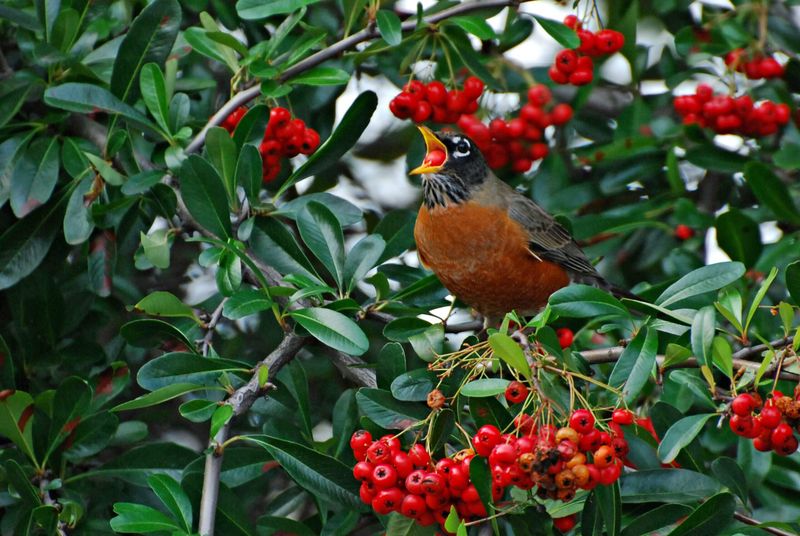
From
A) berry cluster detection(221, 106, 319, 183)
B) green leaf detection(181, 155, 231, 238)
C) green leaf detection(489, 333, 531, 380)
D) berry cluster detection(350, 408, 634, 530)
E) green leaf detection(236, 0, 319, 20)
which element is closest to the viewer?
berry cluster detection(350, 408, 634, 530)

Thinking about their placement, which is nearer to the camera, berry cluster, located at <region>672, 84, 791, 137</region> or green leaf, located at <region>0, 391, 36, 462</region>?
green leaf, located at <region>0, 391, 36, 462</region>

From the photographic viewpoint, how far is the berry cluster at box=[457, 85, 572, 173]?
400 cm

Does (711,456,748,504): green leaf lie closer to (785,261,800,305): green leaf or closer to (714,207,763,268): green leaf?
(785,261,800,305): green leaf

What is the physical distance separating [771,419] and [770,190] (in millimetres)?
1473

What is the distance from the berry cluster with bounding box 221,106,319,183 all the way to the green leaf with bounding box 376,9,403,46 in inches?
20.0

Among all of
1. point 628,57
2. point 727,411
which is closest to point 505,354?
point 727,411

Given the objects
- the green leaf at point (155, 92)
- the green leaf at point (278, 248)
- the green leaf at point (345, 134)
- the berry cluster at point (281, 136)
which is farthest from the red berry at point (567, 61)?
the green leaf at point (155, 92)

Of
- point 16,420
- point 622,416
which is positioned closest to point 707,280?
point 622,416

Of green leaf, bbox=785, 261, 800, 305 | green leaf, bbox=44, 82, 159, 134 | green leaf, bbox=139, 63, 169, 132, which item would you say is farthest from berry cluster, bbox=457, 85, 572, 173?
green leaf, bbox=785, 261, 800, 305

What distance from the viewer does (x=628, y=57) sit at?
427cm

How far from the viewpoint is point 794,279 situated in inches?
94.3

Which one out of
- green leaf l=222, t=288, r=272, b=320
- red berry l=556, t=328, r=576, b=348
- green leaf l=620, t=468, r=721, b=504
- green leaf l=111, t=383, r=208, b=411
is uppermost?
green leaf l=222, t=288, r=272, b=320

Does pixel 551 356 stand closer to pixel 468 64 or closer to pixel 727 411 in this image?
pixel 727 411

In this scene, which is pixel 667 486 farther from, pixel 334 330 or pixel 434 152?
pixel 434 152
